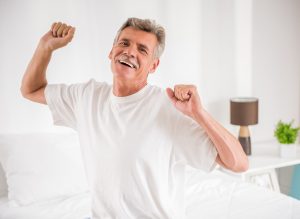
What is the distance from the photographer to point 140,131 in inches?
50.3

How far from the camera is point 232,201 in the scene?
218cm

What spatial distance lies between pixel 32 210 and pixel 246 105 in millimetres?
1645

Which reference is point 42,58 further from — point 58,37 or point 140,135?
point 140,135

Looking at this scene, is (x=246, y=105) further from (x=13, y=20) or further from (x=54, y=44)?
(x=54, y=44)

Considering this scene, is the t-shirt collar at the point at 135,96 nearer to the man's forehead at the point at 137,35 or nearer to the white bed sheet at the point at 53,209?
the man's forehead at the point at 137,35

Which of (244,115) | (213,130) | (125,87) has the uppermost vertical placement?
(125,87)

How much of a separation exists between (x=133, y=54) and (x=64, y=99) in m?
0.33

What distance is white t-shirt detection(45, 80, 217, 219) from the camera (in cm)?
124

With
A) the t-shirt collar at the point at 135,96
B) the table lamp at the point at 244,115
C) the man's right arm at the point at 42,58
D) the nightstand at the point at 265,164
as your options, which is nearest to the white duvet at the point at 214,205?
the nightstand at the point at 265,164

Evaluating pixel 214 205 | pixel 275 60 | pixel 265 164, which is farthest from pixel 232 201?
pixel 275 60

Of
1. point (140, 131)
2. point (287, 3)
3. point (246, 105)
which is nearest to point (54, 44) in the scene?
point (140, 131)

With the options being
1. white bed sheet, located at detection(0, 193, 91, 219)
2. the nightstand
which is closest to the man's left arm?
white bed sheet, located at detection(0, 193, 91, 219)

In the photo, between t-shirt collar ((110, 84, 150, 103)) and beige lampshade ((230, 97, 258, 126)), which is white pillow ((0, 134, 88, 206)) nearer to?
t-shirt collar ((110, 84, 150, 103))

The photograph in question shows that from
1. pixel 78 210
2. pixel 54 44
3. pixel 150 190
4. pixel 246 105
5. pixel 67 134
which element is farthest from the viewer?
pixel 246 105
